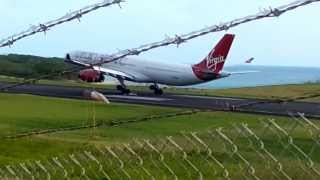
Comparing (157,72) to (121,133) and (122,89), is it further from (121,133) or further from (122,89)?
(121,133)

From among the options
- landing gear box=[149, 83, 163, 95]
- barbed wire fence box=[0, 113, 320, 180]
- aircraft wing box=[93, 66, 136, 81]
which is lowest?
barbed wire fence box=[0, 113, 320, 180]

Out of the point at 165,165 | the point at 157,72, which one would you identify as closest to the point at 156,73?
A: the point at 157,72

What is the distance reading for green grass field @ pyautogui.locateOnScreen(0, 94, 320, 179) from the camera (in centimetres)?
1466

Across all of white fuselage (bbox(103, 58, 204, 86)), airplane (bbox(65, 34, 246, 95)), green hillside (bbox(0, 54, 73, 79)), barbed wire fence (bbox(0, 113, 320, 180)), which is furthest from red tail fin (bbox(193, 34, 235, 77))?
barbed wire fence (bbox(0, 113, 320, 180))

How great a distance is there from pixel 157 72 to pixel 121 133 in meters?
35.4

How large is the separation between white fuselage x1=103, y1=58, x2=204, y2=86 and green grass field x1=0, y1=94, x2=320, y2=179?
730 inches

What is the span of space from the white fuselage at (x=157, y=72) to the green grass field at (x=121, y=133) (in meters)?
18.5

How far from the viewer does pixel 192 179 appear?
1316cm

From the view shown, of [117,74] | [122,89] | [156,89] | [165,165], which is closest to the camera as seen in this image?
[165,165]

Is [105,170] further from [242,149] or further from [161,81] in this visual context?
[161,81]

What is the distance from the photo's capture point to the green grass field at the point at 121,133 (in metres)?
14.7

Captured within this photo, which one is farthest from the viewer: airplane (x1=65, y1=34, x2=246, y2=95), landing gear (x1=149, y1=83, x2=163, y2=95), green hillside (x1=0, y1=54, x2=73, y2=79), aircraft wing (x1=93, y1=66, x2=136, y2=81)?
aircraft wing (x1=93, y1=66, x2=136, y2=81)

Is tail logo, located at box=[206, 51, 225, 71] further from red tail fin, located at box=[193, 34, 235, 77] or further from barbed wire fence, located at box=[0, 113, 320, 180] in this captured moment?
barbed wire fence, located at box=[0, 113, 320, 180]

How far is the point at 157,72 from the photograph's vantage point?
194 feet
